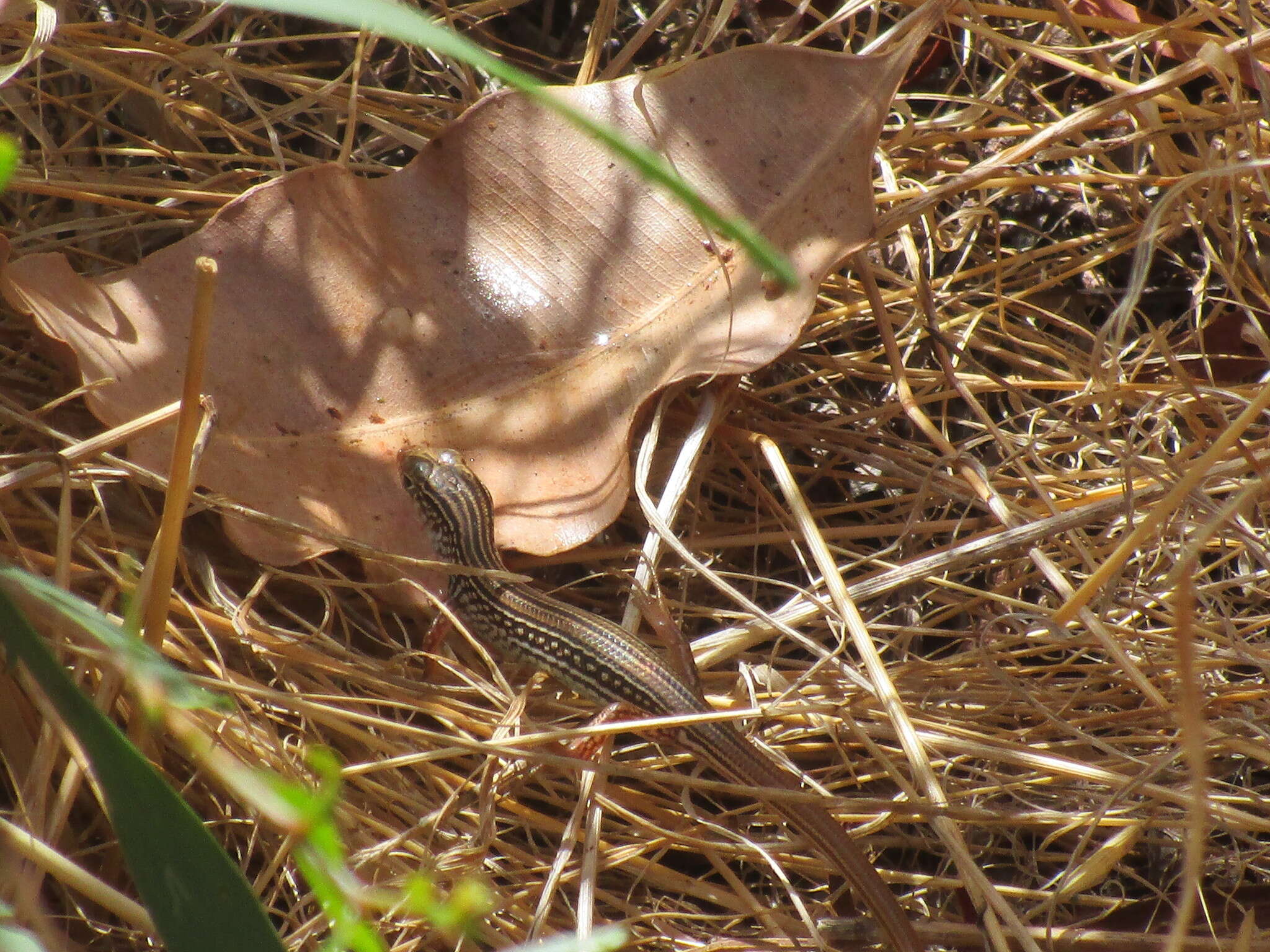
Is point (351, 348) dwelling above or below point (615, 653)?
above

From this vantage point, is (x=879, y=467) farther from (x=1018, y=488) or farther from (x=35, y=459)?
(x=35, y=459)

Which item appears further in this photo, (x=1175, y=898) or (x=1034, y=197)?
(x=1034, y=197)

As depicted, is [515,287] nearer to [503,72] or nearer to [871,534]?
[871,534]

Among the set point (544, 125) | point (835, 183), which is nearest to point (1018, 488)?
point (835, 183)

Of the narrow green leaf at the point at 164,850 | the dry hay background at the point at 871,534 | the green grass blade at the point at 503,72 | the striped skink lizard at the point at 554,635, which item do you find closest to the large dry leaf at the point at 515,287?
the striped skink lizard at the point at 554,635

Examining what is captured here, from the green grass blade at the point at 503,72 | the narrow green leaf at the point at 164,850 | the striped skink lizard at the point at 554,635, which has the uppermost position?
the green grass blade at the point at 503,72

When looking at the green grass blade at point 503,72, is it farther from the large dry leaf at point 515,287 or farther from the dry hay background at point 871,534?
the large dry leaf at point 515,287
